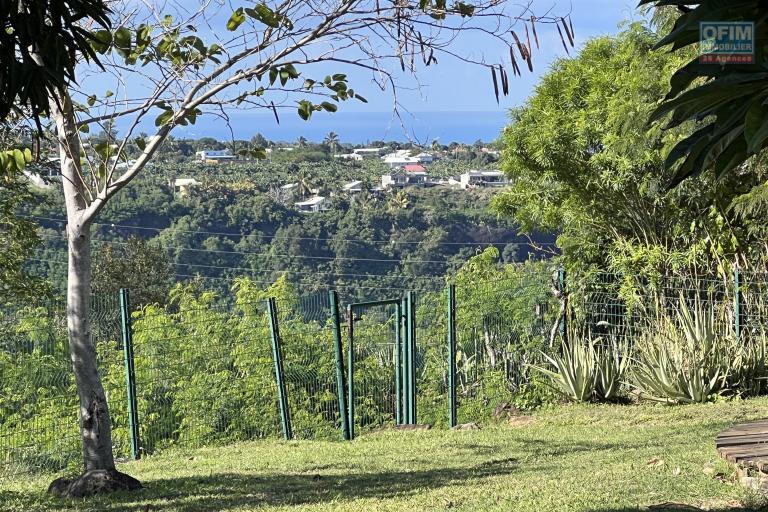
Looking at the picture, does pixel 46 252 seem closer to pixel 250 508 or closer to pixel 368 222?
pixel 368 222

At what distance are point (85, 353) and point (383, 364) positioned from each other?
5021 mm

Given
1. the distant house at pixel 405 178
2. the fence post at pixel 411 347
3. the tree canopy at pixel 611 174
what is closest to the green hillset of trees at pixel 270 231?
the distant house at pixel 405 178

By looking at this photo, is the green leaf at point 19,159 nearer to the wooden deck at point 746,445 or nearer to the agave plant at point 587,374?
the wooden deck at point 746,445

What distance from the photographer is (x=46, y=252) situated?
38.3 m

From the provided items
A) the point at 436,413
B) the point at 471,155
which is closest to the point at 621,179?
the point at 436,413

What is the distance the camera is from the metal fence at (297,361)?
30.3ft

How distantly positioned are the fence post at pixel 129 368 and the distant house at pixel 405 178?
41.8m

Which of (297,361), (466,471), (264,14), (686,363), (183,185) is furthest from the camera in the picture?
(183,185)

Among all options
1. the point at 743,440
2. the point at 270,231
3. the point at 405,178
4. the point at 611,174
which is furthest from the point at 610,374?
the point at 405,178

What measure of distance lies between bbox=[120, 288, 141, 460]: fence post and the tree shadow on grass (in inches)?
80.5

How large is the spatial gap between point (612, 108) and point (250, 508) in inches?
360

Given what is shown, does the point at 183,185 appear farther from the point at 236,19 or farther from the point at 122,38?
the point at 236,19

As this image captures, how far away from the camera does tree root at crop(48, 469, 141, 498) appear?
6.62m

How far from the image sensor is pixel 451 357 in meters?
11.0
